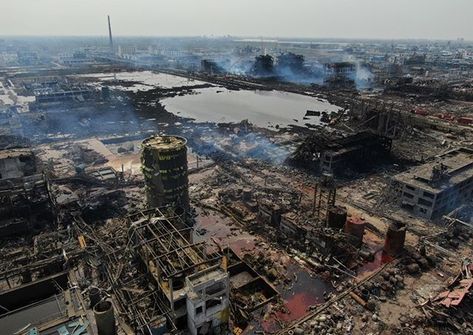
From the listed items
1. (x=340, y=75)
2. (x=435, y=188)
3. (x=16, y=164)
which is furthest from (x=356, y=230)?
(x=340, y=75)

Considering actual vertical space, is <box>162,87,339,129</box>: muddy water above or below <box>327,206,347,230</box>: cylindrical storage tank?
below

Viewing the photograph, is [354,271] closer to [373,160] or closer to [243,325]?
[243,325]

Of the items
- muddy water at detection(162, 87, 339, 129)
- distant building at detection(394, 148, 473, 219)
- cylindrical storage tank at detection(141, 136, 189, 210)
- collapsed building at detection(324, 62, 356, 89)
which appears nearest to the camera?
cylindrical storage tank at detection(141, 136, 189, 210)

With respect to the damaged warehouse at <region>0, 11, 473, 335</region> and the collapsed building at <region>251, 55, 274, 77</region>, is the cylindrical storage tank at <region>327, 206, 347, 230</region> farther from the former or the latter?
the collapsed building at <region>251, 55, 274, 77</region>

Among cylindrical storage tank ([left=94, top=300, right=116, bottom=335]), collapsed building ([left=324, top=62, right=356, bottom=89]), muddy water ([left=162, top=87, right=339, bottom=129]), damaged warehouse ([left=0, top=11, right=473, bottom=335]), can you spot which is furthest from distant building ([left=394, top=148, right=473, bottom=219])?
collapsed building ([left=324, top=62, right=356, bottom=89])

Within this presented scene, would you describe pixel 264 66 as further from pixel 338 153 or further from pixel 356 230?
pixel 356 230

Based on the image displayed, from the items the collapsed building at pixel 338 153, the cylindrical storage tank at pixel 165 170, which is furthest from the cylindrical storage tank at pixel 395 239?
the cylindrical storage tank at pixel 165 170

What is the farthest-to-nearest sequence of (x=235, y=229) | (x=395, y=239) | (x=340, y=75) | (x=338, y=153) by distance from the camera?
(x=340, y=75) < (x=338, y=153) < (x=235, y=229) < (x=395, y=239)
